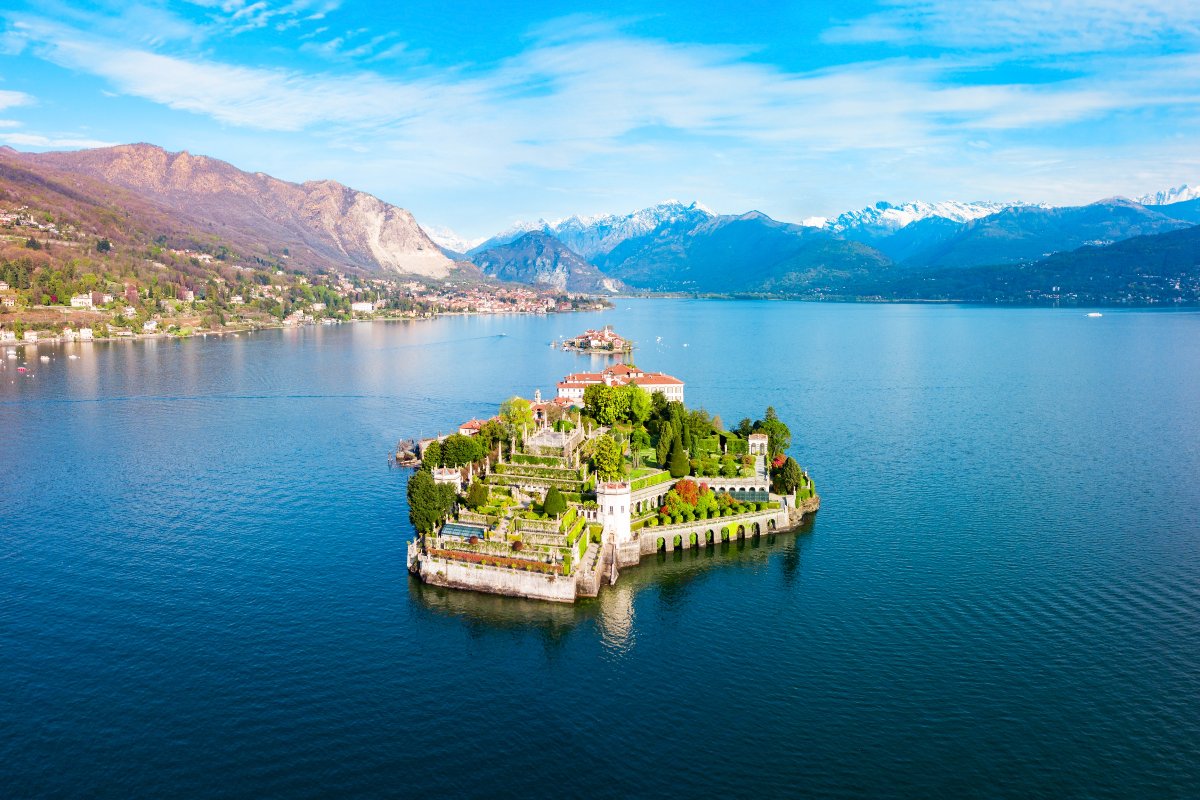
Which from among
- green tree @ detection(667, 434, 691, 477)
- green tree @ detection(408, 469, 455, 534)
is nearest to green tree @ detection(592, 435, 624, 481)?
green tree @ detection(667, 434, 691, 477)

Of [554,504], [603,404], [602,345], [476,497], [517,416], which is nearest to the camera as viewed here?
[554,504]

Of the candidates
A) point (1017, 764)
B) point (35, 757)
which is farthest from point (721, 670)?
point (35, 757)

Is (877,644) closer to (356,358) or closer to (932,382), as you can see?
(932,382)

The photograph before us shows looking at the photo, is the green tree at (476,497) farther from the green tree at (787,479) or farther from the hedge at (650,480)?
the green tree at (787,479)

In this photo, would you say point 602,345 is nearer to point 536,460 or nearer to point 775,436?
point 775,436

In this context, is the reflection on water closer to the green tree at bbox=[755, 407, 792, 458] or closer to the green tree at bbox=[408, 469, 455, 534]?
the green tree at bbox=[408, 469, 455, 534]

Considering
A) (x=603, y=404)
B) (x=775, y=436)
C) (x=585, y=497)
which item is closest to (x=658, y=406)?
(x=603, y=404)

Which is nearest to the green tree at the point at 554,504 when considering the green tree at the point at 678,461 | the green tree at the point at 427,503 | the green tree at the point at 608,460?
the green tree at the point at 608,460
